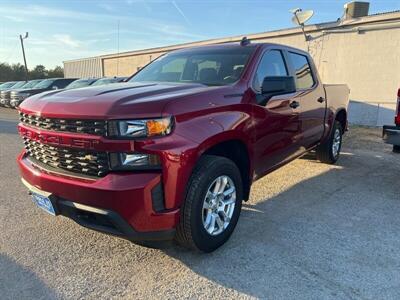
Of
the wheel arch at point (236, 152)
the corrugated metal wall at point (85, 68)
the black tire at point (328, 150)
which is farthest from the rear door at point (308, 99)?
the corrugated metal wall at point (85, 68)

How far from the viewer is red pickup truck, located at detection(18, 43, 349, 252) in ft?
8.75

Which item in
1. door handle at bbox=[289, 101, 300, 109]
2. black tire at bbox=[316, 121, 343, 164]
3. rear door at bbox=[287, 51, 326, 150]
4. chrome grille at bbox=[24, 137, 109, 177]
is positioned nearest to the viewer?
chrome grille at bbox=[24, 137, 109, 177]

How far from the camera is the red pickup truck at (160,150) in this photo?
8.75ft

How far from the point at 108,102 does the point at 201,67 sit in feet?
5.54

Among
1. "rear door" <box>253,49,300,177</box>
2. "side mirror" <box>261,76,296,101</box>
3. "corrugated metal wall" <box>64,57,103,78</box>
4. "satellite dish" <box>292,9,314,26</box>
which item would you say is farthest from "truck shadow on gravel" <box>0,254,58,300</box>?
"corrugated metal wall" <box>64,57,103,78</box>

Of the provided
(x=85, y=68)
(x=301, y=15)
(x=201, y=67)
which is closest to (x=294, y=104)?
(x=201, y=67)

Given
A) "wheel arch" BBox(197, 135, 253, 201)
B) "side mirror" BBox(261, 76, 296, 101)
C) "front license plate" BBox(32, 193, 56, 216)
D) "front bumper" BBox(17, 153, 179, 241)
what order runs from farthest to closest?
"side mirror" BBox(261, 76, 296, 101), "wheel arch" BBox(197, 135, 253, 201), "front license plate" BBox(32, 193, 56, 216), "front bumper" BBox(17, 153, 179, 241)

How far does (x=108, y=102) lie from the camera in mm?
2762

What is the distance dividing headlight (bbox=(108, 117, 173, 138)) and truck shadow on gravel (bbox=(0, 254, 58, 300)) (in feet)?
4.25

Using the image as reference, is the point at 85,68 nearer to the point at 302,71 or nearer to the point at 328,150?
the point at 328,150

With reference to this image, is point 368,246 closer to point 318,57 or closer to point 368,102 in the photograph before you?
point 368,102

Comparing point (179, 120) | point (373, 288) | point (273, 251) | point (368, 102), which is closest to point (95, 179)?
point (179, 120)

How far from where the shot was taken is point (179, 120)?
110 inches

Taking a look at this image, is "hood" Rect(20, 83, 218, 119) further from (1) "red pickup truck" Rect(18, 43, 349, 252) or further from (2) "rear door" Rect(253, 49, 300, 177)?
(2) "rear door" Rect(253, 49, 300, 177)
